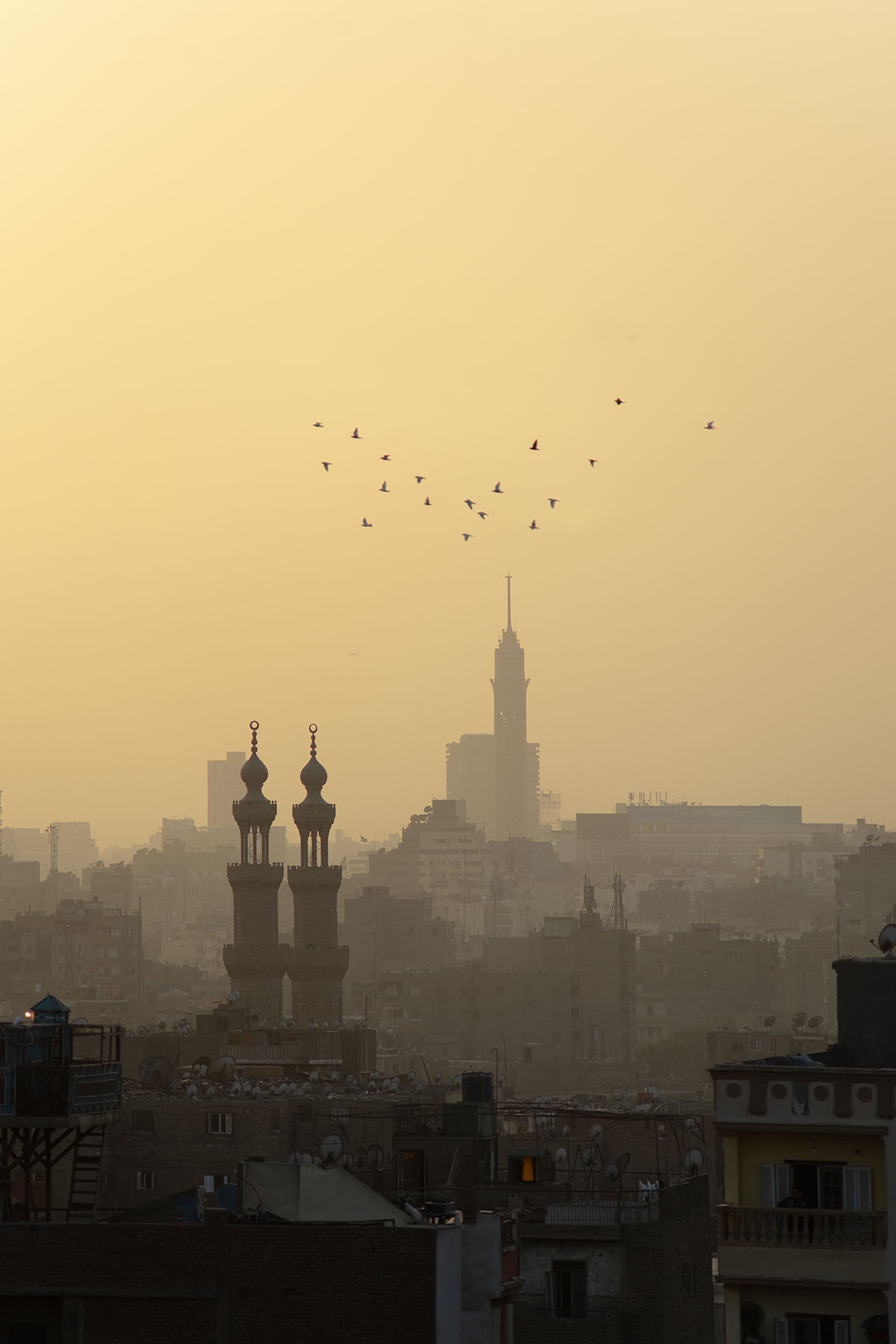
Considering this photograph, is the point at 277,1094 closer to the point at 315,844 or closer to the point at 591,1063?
the point at 315,844

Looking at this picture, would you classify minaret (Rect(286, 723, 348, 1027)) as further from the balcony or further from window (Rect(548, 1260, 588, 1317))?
the balcony

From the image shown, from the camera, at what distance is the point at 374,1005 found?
140250mm

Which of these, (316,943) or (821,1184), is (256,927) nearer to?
(316,943)

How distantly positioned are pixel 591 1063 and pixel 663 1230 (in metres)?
99.4

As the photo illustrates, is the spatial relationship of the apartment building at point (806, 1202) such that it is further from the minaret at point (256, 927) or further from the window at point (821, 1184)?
the minaret at point (256, 927)

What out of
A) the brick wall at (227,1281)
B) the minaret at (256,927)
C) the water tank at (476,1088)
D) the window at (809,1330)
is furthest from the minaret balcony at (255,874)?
the window at (809,1330)

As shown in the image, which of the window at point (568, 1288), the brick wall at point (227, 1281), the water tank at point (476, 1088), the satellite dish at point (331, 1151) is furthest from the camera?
the water tank at point (476, 1088)

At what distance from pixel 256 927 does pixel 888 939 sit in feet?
210

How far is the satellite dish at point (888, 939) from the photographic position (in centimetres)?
2662

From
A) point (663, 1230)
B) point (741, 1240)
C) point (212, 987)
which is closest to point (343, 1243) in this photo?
point (741, 1240)

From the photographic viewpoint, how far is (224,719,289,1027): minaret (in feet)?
291

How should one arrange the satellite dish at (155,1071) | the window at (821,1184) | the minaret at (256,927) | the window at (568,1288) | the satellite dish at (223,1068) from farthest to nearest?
the minaret at (256,927) → the satellite dish at (223,1068) → the satellite dish at (155,1071) → the window at (568,1288) → the window at (821,1184)

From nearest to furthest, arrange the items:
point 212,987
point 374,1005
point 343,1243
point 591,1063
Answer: point 343,1243 → point 591,1063 → point 374,1005 → point 212,987

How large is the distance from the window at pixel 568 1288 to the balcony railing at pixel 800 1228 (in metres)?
7.67
